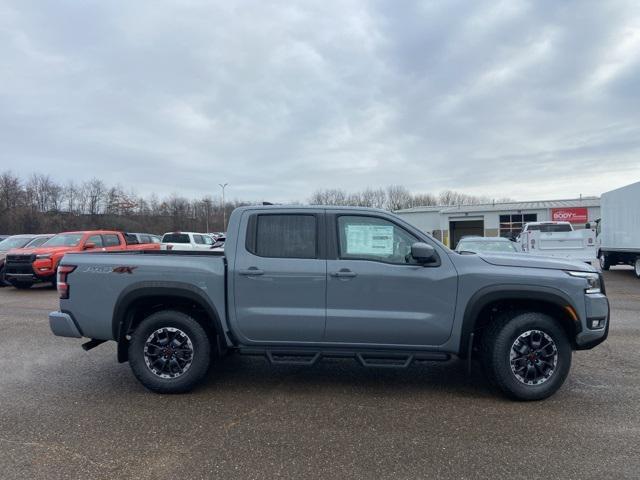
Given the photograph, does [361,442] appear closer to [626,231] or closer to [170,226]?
[626,231]

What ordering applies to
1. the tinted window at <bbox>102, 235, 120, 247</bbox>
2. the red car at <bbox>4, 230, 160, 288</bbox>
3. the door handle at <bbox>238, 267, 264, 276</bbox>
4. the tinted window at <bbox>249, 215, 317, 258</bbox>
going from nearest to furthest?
the door handle at <bbox>238, 267, 264, 276</bbox>, the tinted window at <bbox>249, 215, 317, 258</bbox>, the red car at <bbox>4, 230, 160, 288</bbox>, the tinted window at <bbox>102, 235, 120, 247</bbox>

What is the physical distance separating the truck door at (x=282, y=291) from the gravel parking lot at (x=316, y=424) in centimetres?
71

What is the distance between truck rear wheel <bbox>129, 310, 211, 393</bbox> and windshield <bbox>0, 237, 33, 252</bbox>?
14.4 metres

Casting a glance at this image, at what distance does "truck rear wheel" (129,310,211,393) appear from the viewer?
177 inches

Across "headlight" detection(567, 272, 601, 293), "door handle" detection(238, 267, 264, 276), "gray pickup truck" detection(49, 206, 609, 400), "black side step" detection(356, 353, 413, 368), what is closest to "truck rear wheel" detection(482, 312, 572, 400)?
"gray pickup truck" detection(49, 206, 609, 400)

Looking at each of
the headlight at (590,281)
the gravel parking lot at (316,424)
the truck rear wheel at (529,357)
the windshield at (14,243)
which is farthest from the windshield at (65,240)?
the headlight at (590,281)

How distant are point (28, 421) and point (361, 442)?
2.99 m

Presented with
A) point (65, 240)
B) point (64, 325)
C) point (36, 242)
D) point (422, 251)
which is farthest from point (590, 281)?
point (36, 242)

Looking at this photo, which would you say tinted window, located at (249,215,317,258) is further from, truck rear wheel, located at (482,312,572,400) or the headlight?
the headlight

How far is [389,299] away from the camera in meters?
4.32

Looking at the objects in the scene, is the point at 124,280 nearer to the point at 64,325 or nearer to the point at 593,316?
the point at 64,325

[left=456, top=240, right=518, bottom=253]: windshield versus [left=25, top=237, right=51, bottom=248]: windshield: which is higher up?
[left=25, top=237, right=51, bottom=248]: windshield

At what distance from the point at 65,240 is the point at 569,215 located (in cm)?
4058

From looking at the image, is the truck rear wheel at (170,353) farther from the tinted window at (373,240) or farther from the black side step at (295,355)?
the tinted window at (373,240)
